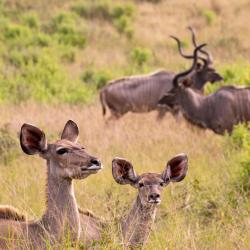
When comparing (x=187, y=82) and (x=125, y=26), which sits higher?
(x=125, y=26)

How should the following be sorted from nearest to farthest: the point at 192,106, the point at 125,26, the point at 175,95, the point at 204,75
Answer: the point at 192,106, the point at 175,95, the point at 204,75, the point at 125,26

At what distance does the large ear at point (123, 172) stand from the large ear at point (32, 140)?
673 mm

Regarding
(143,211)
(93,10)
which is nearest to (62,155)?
(143,211)

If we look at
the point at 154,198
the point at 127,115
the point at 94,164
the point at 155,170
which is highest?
the point at 94,164

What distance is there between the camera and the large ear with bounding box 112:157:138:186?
6.08m

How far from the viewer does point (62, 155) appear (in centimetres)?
541

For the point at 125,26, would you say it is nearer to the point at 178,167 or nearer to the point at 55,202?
the point at 178,167

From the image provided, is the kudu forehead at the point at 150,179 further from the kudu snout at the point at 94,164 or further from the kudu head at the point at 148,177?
the kudu snout at the point at 94,164

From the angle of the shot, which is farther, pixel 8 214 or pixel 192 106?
pixel 192 106

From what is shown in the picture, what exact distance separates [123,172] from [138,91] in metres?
9.68

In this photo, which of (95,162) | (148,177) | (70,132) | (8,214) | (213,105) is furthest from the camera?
(213,105)

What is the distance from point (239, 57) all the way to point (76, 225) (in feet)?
60.7

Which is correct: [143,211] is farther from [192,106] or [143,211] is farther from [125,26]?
[125,26]

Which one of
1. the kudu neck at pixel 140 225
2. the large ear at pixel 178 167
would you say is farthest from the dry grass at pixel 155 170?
the large ear at pixel 178 167
